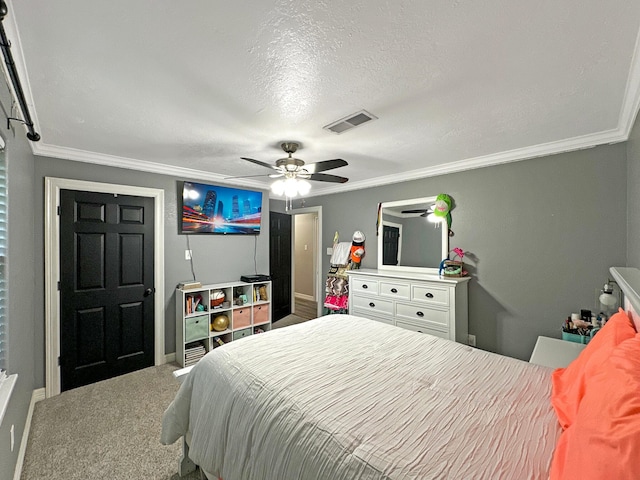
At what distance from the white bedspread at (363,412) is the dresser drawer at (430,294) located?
1.12 metres

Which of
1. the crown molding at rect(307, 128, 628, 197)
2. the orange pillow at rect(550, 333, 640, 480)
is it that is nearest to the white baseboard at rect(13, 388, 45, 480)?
the orange pillow at rect(550, 333, 640, 480)

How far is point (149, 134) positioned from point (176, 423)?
2.21 metres

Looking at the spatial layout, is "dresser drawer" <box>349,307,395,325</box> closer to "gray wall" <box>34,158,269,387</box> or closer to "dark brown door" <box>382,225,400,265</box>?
"dark brown door" <box>382,225,400,265</box>

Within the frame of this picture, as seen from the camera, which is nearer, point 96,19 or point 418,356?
point 96,19

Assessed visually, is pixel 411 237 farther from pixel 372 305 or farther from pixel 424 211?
pixel 372 305

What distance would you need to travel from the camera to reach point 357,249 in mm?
4316

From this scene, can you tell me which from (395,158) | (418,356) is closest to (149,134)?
(395,158)

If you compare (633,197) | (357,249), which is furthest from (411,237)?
(633,197)

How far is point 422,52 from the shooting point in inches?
54.1

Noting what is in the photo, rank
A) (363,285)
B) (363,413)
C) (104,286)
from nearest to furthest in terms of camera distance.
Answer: (363,413)
(104,286)
(363,285)

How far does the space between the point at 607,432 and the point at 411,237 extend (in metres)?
3.15

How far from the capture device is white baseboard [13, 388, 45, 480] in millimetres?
1771

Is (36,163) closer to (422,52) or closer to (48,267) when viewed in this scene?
(48,267)

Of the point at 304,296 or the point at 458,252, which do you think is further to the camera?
the point at 304,296
